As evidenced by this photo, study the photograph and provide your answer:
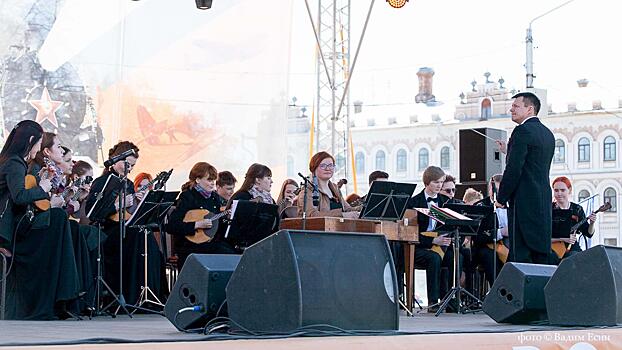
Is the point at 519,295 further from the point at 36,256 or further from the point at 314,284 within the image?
the point at 36,256

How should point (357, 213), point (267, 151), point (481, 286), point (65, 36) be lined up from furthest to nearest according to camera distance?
point (267, 151) → point (65, 36) → point (481, 286) → point (357, 213)

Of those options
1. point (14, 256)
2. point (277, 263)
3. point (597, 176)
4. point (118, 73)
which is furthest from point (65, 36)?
point (597, 176)

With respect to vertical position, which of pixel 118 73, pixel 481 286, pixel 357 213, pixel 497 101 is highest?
pixel 497 101

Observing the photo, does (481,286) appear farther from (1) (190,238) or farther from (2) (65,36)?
(2) (65,36)

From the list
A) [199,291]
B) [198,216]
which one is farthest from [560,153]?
[199,291]

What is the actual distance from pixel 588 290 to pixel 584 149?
32.5 meters

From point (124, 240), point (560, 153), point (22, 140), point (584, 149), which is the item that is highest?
point (584, 149)

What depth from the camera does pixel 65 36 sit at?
12.6 meters

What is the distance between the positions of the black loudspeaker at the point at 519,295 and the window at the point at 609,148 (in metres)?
31.5

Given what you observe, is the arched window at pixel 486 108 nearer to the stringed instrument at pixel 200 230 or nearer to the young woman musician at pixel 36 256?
the stringed instrument at pixel 200 230

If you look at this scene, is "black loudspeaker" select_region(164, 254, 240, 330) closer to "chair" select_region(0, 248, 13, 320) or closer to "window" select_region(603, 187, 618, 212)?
"chair" select_region(0, 248, 13, 320)

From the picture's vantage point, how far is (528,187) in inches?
315

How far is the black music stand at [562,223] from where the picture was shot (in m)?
10.3

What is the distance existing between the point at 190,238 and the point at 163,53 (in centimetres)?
428
